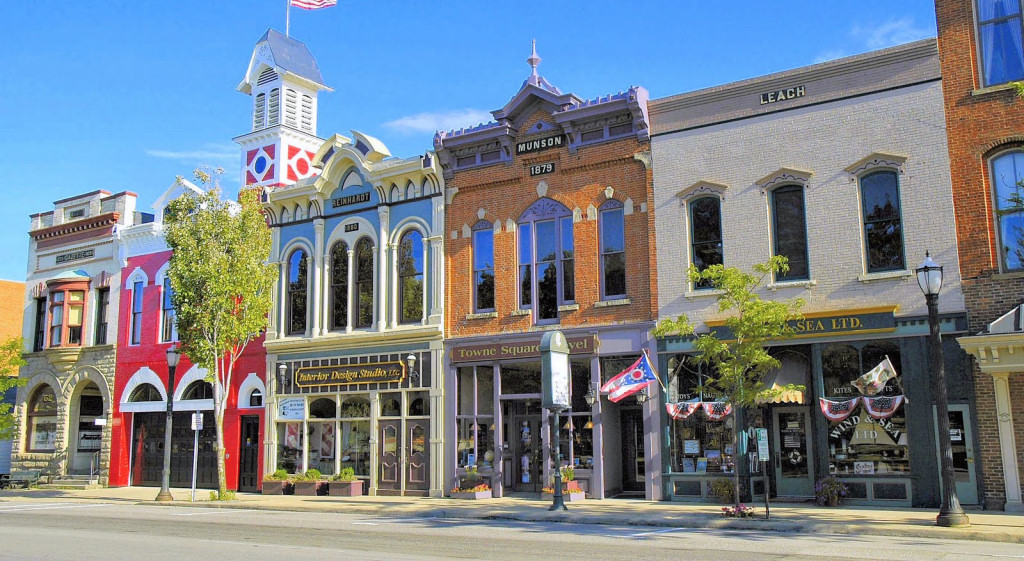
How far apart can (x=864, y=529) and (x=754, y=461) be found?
527cm

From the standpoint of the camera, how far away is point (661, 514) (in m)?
18.7

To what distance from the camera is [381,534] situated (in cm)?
1642

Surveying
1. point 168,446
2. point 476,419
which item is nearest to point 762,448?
point 476,419

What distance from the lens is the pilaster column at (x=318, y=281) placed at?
93.8 ft

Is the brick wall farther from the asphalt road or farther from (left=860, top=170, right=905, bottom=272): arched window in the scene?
the asphalt road

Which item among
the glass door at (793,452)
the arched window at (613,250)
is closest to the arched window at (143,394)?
the arched window at (613,250)

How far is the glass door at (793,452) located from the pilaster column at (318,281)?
574 inches

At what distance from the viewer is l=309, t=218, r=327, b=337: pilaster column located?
1125 inches

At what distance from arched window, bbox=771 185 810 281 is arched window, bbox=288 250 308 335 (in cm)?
1560

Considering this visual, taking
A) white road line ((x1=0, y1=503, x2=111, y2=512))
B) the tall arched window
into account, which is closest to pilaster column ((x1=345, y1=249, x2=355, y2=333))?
the tall arched window

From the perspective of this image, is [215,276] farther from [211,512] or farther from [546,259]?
[546,259]

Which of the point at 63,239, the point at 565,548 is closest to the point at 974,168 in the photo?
the point at 565,548

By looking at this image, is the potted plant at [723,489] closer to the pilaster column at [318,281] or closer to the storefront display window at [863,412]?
the storefront display window at [863,412]

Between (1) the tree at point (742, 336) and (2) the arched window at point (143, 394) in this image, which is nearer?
(1) the tree at point (742, 336)
